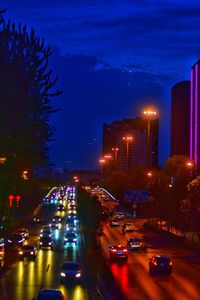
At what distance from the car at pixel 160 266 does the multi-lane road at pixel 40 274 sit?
443cm

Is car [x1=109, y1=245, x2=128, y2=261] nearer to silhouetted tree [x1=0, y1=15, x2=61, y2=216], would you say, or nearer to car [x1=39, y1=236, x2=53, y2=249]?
car [x1=39, y1=236, x2=53, y2=249]

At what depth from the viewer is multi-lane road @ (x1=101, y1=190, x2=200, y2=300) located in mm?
35969

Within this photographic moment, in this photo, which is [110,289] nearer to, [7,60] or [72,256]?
[7,60]

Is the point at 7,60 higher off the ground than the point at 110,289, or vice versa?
the point at 7,60

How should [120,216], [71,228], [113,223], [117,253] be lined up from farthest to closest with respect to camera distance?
[120,216] < [113,223] < [71,228] < [117,253]

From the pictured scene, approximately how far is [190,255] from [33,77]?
39.3 m

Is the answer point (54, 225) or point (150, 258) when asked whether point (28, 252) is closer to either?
point (150, 258)

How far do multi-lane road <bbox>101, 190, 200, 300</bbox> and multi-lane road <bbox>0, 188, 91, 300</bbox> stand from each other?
2435 mm

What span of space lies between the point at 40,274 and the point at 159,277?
27.2 feet

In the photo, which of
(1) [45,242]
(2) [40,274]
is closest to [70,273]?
(2) [40,274]

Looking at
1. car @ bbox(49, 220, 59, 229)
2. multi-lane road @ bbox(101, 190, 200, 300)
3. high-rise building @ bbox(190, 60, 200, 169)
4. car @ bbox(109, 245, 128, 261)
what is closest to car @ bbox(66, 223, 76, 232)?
car @ bbox(49, 220, 59, 229)

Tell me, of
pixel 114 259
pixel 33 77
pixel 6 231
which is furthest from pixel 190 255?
pixel 33 77

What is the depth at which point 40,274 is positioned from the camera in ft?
138

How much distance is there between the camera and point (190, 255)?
203 ft
